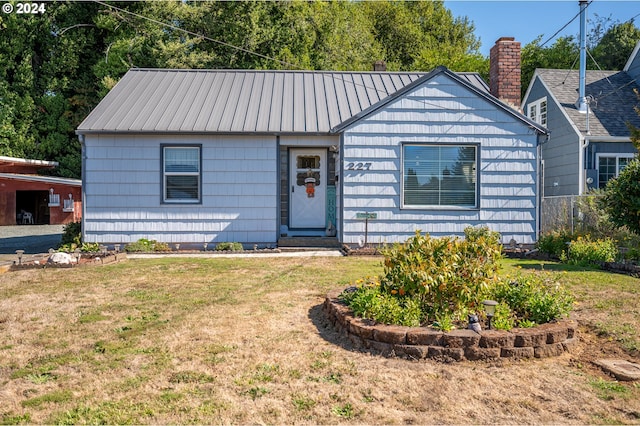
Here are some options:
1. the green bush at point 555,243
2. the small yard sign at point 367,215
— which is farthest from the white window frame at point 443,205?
the green bush at point 555,243

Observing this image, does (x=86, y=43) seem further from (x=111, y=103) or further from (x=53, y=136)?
(x=111, y=103)

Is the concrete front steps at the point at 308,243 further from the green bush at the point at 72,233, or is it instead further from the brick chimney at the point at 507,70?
the brick chimney at the point at 507,70

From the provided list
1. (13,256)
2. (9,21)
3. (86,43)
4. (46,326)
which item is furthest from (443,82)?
(9,21)

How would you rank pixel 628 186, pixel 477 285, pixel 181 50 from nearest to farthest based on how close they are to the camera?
pixel 477 285, pixel 628 186, pixel 181 50

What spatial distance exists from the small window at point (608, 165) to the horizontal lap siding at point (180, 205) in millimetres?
11060

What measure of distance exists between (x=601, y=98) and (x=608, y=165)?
2.92 meters

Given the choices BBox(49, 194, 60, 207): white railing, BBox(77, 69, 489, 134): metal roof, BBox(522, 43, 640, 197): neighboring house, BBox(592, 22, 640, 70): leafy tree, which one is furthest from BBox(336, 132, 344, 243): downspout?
BBox(592, 22, 640, 70): leafy tree

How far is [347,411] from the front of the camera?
310cm

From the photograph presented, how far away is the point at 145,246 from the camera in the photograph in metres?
11.0

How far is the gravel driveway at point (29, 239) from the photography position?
43.0 feet

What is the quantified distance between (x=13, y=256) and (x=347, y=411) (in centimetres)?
1096

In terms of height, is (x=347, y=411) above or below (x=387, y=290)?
below

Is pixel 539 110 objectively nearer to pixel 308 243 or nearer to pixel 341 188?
pixel 341 188

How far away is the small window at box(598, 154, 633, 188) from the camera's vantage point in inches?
619
